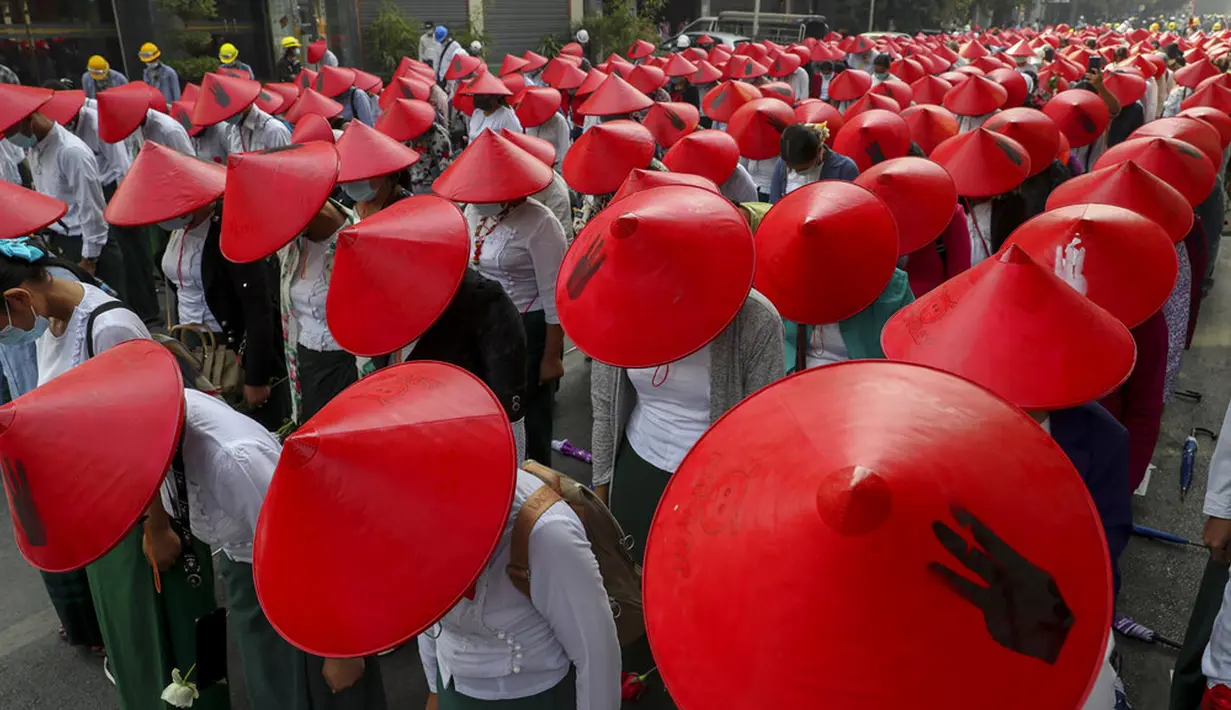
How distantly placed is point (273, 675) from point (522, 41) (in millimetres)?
22249

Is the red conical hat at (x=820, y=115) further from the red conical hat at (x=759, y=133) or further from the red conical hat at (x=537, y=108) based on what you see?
the red conical hat at (x=537, y=108)

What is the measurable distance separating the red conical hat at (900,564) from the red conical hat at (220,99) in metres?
7.26

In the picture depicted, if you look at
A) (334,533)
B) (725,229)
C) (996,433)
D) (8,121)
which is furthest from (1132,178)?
(8,121)

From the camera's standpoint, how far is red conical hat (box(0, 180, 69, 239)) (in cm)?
420

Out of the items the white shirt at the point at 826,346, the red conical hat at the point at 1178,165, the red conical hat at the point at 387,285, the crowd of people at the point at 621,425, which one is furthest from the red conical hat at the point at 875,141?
the red conical hat at the point at 387,285

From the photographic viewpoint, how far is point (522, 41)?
22906 mm

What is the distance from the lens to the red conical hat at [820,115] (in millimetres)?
7188

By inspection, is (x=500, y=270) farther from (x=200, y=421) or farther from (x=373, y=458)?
(x=373, y=458)

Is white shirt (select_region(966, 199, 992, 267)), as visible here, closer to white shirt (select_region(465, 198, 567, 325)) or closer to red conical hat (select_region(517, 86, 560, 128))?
white shirt (select_region(465, 198, 567, 325))

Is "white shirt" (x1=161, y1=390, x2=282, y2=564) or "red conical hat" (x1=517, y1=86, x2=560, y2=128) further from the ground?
"red conical hat" (x1=517, y1=86, x2=560, y2=128)

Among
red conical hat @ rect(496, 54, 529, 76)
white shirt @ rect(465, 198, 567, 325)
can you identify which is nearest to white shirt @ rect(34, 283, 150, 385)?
white shirt @ rect(465, 198, 567, 325)

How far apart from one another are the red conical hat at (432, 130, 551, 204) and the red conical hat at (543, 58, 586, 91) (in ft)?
23.8

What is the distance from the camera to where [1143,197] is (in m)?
3.84

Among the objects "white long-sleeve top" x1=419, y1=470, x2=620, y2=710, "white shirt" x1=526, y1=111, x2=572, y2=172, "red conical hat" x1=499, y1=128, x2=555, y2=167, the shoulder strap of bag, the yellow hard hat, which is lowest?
"white long-sleeve top" x1=419, y1=470, x2=620, y2=710
